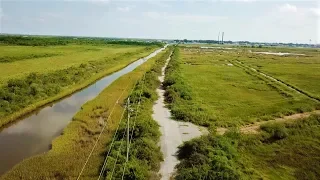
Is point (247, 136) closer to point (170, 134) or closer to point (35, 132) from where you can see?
point (170, 134)

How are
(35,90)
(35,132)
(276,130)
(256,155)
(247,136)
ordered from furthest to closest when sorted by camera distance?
1. (35,90)
2. (35,132)
3. (276,130)
4. (247,136)
5. (256,155)

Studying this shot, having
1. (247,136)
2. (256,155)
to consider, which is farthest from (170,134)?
(256,155)

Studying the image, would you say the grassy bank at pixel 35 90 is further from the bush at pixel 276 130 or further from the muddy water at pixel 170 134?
the bush at pixel 276 130

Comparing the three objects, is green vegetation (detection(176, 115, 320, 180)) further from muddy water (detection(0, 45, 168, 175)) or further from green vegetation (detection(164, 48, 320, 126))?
muddy water (detection(0, 45, 168, 175))

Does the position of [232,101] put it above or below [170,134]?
above

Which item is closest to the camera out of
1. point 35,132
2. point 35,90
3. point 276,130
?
point 276,130

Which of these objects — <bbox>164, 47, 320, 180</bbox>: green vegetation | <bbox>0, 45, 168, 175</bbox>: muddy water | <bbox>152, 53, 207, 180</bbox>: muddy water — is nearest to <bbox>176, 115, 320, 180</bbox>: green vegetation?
<bbox>164, 47, 320, 180</bbox>: green vegetation

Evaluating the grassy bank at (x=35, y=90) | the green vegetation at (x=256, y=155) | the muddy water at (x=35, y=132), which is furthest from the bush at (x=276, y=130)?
the grassy bank at (x=35, y=90)
